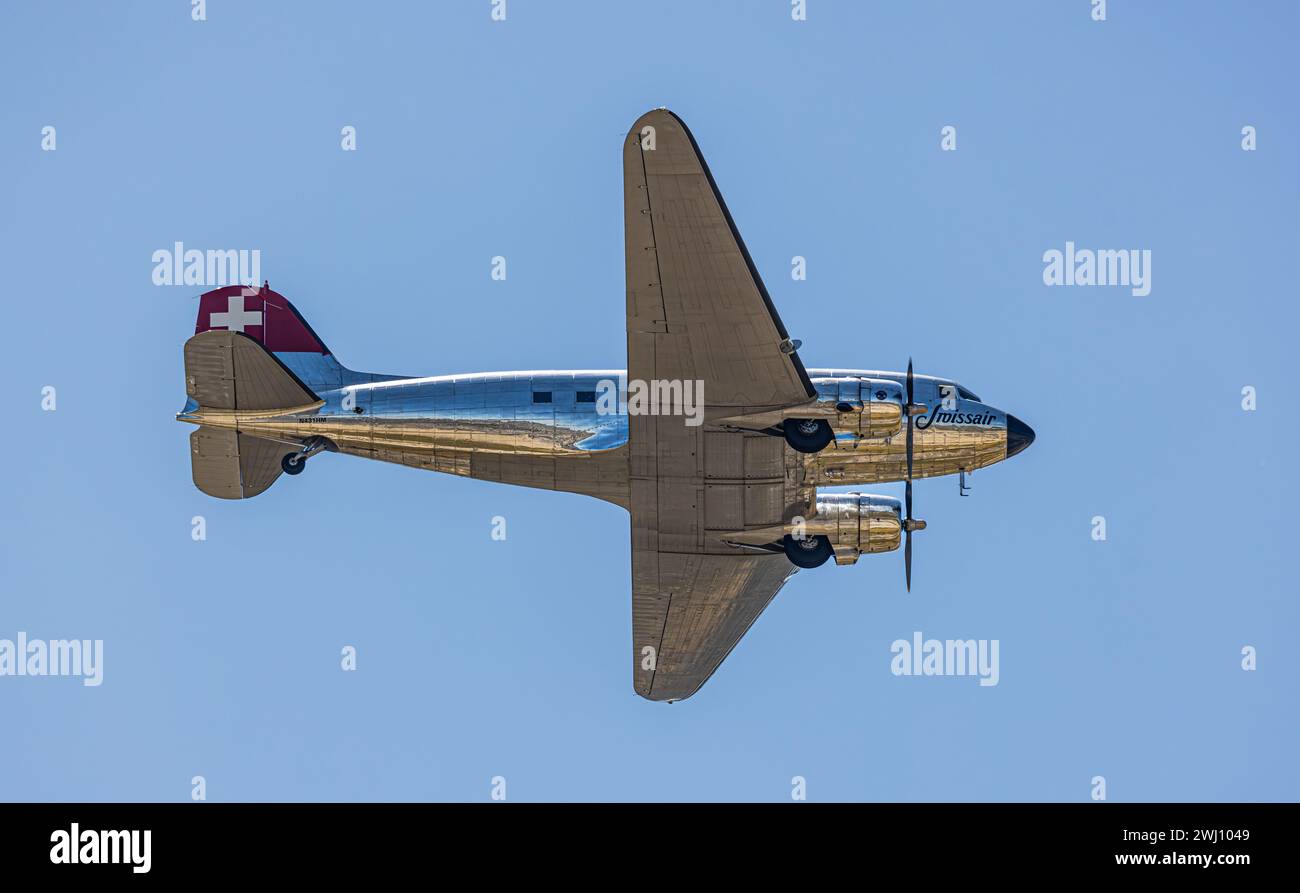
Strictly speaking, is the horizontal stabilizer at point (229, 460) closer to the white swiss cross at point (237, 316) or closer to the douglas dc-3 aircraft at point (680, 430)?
the douglas dc-3 aircraft at point (680, 430)

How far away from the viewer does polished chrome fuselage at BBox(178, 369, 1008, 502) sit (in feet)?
88.9

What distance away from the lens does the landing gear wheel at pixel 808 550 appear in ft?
88.0

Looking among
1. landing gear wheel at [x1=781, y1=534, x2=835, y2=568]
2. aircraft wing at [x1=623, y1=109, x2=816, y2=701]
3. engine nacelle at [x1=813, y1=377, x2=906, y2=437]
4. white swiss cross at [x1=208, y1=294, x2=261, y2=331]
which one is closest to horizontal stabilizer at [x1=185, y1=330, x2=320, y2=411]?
white swiss cross at [x1=208, y1=294, x2=261, y2=331]

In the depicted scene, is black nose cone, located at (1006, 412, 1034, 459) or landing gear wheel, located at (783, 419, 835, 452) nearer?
landing gear wheel, located at (783, 419, 835, 452)

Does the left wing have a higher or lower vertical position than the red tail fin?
lower

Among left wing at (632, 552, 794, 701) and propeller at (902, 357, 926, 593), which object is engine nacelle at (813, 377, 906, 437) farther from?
left wing at (632, 552, 794, 701)

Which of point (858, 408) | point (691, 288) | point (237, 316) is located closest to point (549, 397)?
point (691, 288)

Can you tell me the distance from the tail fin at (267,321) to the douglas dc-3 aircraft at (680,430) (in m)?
2.18

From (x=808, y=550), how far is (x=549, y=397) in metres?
5.93

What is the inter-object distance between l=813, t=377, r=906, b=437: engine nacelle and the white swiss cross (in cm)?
1417

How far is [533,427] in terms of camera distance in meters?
27.1

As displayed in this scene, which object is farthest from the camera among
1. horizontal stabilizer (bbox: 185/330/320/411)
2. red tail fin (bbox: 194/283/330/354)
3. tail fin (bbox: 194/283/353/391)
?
red tail fin (bbox: 194/283/330/354)

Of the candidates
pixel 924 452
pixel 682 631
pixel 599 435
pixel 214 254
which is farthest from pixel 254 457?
pixel 924 452

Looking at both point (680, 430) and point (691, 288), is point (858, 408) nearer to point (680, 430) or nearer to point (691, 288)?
point (680, 430)
